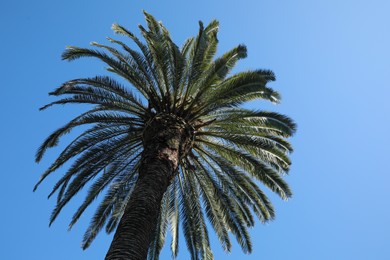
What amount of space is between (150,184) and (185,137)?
2.56 metres

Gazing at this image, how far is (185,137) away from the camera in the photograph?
1210 centimetres

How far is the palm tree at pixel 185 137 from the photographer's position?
12398 mm

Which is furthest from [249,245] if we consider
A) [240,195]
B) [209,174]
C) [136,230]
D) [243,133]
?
[136,230]

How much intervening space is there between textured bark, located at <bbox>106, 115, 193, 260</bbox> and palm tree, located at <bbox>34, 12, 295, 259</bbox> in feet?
0.18

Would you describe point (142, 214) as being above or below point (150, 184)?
below

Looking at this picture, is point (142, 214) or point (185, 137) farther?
point (185, 137)

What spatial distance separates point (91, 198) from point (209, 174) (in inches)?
145

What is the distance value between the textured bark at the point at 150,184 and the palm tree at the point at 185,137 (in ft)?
0.18

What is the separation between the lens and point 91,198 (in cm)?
1388

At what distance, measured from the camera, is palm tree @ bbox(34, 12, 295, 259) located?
1240cm

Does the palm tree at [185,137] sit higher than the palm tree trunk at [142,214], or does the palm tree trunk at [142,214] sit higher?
A: the palm tree at [185,137]

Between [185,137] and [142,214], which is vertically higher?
[185,137]

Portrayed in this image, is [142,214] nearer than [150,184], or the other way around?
[142,214]

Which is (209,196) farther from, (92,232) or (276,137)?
(92,232)
